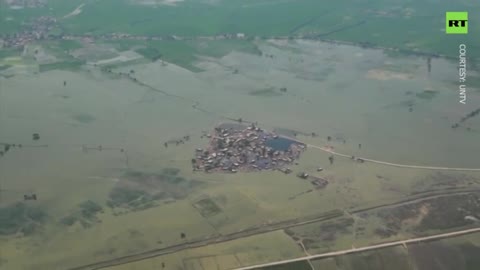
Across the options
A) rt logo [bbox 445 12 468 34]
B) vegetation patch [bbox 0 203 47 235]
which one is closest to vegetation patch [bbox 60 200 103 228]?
vegetation patch [bbox 0 203 47 235]

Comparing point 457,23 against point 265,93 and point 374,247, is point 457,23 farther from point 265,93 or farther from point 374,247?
point 374,247

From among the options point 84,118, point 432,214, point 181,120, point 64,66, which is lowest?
point 432,214

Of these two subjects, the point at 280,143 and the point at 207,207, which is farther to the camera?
the point at 280,143

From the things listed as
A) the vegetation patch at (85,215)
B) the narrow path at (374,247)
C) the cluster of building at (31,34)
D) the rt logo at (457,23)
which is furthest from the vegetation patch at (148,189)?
the rt logo at (457,23)

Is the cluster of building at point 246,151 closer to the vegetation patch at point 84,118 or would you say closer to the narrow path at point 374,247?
the narrow path at point 374,247

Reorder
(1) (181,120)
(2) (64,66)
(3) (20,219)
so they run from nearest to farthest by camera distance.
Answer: (3) (20,219)
(1) (181,120)
(2) (64,66)

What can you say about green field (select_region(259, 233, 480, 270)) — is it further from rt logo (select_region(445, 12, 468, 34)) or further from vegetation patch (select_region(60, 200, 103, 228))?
rt logo (select_region(445, 12, 468, 34))

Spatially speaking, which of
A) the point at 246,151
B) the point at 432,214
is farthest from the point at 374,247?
the point at 246,151
